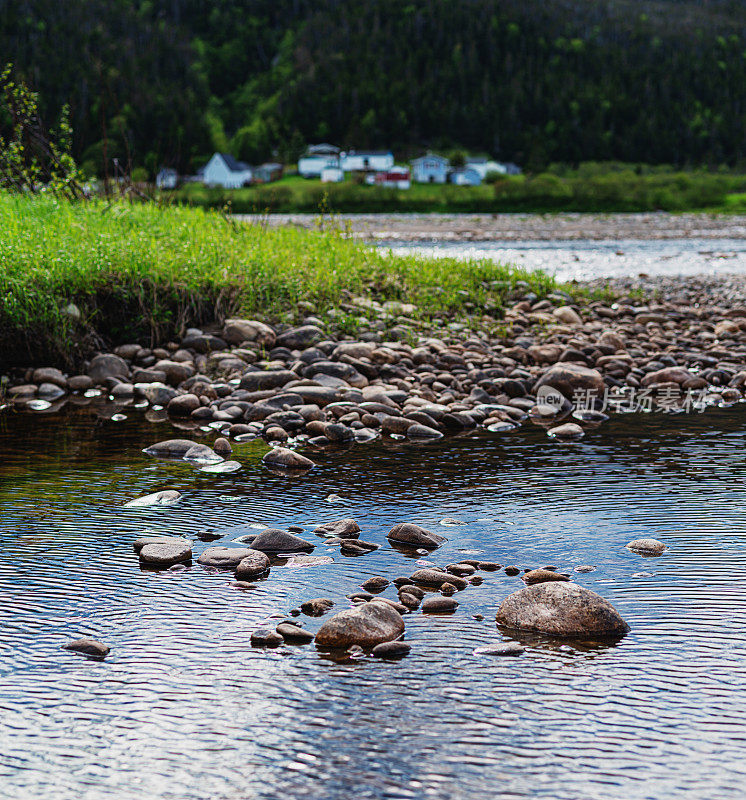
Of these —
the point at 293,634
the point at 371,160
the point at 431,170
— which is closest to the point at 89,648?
the point at 293,634

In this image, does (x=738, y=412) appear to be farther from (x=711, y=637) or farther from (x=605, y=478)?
(x=711, y=637)

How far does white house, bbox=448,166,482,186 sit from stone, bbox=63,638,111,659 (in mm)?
84197

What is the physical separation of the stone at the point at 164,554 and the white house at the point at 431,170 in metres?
91.1

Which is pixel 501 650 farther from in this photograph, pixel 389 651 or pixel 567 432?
pixel 567 432

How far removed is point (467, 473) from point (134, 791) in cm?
373

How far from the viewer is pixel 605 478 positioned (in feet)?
19.4

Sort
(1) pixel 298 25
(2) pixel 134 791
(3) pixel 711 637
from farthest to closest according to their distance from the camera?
(1) pixel 298 25 → (3) pixel 711 637 → (2) pixel 134 791

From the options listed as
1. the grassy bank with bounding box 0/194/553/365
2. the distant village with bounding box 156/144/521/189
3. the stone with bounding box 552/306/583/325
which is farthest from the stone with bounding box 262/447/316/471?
the distant village with bounding box 156/144/521/189

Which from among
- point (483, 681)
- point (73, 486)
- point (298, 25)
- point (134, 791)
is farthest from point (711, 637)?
point (298, 25)

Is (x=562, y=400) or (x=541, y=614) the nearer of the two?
(x=541, y=614)

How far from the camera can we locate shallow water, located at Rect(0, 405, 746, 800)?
9.00 ft

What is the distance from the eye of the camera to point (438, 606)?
3848mm

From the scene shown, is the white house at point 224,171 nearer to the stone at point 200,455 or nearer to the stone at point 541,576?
the stone at point 200,455

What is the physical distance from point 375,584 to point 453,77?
11742 cm
